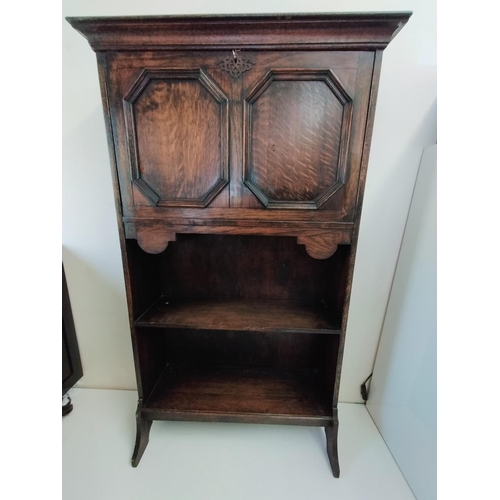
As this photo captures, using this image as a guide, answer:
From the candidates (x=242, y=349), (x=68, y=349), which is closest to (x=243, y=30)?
(x=242, y=349)

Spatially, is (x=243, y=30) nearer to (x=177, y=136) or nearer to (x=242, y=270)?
(x=177, y=136)

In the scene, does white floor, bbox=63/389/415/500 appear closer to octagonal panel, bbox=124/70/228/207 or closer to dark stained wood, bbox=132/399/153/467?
dark stained wood, bbox=132/399/153/467

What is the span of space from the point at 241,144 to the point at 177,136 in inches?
8.3

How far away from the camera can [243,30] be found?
72cm

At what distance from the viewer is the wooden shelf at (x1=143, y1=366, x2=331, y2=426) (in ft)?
3.42

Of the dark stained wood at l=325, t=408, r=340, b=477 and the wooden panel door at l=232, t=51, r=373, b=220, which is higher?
the wooden panel door at l=232, t=51, r=373, b=220

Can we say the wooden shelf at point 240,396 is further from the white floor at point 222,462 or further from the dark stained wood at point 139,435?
the white floor at point 222,462

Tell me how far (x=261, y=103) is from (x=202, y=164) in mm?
263

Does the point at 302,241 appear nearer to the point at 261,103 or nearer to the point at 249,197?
the point at 249,197

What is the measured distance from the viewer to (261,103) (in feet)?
2.57

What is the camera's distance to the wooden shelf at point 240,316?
979 mm

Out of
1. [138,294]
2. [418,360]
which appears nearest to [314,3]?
[138,294]

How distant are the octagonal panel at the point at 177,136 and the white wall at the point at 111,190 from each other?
48 centimetres

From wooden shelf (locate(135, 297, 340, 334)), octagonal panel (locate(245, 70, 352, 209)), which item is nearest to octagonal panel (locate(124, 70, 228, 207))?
octagonal panel (locate(245, 70, 352, 209))
